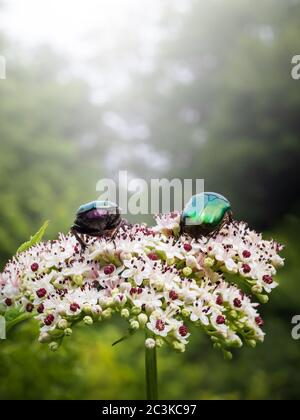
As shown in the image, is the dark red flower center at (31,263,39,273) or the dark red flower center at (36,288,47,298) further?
the dark red flower center at (31,263,39,273)

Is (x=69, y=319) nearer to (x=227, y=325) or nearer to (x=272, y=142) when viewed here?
(x=227, y=325)

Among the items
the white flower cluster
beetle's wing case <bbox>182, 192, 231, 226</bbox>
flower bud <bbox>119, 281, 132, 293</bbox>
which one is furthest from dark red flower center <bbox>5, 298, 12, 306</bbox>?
beetle's wing case <bbox>182, 192, 231, 226</bbox>

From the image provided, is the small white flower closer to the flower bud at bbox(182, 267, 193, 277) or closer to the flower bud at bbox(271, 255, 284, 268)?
the flower bud at bbox(182, 267, 193, 277)

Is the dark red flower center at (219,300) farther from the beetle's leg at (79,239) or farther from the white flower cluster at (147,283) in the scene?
the beetle's leg at (79,239)

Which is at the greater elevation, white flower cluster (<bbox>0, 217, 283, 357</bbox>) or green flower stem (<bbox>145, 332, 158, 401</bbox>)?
white flower cluster (<bbox>0, 217, 283, 357</bbox>)
